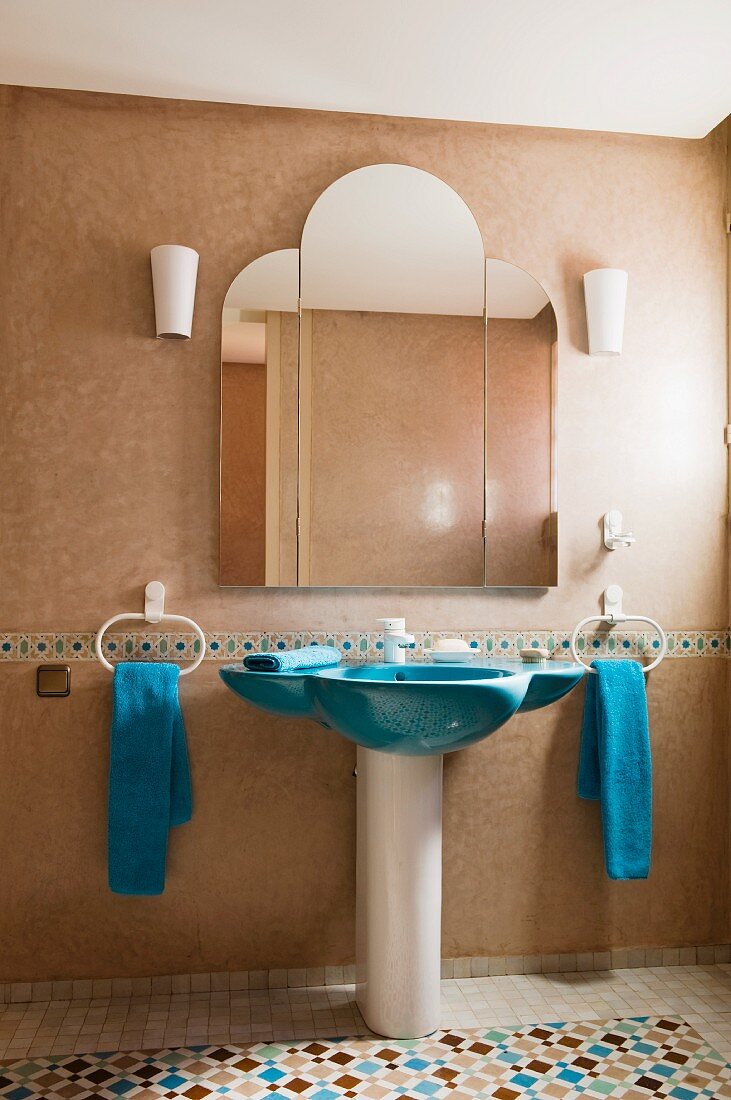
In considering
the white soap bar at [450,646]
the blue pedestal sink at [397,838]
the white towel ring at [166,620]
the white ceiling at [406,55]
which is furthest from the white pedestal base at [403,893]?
the white ceiling at [406,55]

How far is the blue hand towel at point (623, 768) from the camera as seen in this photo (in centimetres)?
253

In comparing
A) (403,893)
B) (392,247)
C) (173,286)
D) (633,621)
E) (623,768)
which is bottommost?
(403,893)

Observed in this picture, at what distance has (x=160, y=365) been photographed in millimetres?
2496

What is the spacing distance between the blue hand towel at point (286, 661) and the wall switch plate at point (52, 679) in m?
0.58

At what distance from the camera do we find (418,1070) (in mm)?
2078

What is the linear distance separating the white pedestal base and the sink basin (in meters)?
0.19

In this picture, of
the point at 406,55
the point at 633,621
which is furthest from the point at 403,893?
the point at 406,55

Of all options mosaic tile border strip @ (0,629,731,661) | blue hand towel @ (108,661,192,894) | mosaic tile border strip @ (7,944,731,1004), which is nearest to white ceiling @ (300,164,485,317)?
mosaic tile border strip @ (0,629,731,661)

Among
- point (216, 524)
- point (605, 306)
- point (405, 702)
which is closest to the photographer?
point (405, 702)

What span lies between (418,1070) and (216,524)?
142cm

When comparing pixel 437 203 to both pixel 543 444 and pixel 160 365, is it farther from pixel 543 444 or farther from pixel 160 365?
pixel 160 365

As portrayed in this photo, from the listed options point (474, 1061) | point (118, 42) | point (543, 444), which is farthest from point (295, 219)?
point (474, 1061)

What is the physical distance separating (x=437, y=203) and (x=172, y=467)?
105cm

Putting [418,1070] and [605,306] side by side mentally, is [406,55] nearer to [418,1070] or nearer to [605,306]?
[605,306]
